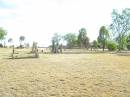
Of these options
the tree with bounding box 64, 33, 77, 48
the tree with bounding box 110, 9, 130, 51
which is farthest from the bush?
the tree with bounding box 64, 33, 77, 48

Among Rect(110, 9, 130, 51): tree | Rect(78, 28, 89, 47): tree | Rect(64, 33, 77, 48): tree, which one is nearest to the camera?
Rect(110, 9, 130, 51): tree

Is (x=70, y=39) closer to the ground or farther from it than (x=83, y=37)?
closer to the ground

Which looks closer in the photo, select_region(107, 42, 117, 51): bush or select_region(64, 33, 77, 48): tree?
select_region(107, 42, 117, 51): bush

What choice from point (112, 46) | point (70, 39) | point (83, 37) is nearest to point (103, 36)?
point (112, 46)

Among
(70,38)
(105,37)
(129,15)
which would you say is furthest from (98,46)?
(129,15)

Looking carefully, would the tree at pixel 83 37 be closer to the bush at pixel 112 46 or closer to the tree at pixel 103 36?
the tree at pixel 103 36

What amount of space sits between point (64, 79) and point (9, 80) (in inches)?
105

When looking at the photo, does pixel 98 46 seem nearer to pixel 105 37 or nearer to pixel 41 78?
pixel 105 37

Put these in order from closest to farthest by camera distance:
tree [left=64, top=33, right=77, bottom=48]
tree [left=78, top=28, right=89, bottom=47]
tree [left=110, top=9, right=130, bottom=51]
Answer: tree [left=110, top=9, right=130, bottom=51] < tree [left=78, top=28, right=89, bottom=47] < tree [left=64, top=33, right=77, bottom=48]

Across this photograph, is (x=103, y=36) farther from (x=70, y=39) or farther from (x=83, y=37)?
(x=70, y=39)

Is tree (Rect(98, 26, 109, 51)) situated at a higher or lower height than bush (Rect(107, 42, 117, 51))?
higher

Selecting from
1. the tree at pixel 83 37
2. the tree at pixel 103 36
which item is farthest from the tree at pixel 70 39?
the tree at pixel 103 36

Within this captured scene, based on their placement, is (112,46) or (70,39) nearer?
(112,46)

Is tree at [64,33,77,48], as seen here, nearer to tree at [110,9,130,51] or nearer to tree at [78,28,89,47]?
tree at [78,28,89,47]
